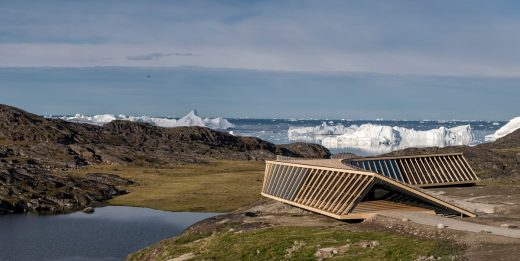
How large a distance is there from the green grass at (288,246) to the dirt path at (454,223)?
5434 millimetres

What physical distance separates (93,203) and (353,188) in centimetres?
7759

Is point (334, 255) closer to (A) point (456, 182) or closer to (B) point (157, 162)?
(A) point (456, 182)

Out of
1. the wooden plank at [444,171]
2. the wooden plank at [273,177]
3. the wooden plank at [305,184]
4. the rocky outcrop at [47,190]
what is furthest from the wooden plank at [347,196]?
the rocky outcrop at [47,190]

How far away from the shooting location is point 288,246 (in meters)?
51.4

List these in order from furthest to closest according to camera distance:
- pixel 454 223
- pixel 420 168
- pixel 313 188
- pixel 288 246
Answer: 1. pixel 420 168
2. pixel 313 188
3. pixel 454 223
4. pixel 288 246

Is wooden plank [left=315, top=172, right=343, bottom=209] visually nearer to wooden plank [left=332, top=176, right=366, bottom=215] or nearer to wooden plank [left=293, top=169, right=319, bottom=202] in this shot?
wooden plank [left=332, top=176, right=366, bottom=215]

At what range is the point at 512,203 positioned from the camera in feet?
236

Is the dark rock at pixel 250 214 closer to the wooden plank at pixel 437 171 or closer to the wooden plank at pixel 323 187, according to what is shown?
the wooden plank at pixel 323 187

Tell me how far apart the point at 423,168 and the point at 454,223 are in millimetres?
36764

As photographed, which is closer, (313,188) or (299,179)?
(313,188)

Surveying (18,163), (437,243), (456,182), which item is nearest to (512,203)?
(456,182)

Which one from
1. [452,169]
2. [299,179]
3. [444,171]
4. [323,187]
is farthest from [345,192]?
[452,169]

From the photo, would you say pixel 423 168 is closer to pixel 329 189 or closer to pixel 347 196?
pixel 329 189

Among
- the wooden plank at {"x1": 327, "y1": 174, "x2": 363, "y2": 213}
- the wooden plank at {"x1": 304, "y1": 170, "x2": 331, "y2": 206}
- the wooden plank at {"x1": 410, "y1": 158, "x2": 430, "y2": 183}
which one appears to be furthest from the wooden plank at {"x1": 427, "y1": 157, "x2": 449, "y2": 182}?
the wooden plank at {"x1": 327, "y1": 174, "x2": 363, "y2": 213}
